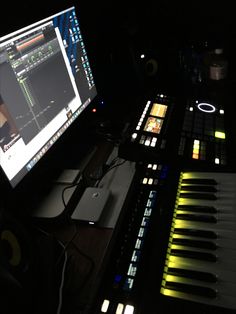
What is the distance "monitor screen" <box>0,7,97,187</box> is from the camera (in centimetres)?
67

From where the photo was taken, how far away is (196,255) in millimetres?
636

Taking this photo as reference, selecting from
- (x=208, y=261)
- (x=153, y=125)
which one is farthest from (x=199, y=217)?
(x=153, y=125)

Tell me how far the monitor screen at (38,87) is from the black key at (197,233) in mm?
384

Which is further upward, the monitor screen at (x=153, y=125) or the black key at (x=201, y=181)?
the monitor screen at (x=153, y=125)

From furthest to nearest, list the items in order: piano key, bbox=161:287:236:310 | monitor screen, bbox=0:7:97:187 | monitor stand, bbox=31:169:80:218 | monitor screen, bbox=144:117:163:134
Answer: monitor screen, bbox=144:117:163:134, monitor stand, bbox=31:169:80:218, monitor screen, bbox=0:7:97:187, piano key, bbox=161:287:236:310

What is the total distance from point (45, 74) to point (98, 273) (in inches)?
20.1

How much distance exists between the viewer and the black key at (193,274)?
Answer: 595 millimetres

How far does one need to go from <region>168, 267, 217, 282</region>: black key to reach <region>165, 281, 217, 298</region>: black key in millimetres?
18

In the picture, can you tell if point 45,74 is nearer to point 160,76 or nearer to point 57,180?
point 57,180

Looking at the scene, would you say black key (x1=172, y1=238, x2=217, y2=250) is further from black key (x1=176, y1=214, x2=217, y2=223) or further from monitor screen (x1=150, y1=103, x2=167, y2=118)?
monitor screen (x1=150, y1=103, x2=167, y2=118)

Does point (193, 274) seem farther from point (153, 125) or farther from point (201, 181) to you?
point (153, 125)

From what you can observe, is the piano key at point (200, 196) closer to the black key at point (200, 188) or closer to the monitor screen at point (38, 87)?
the black key at point (200, 188)

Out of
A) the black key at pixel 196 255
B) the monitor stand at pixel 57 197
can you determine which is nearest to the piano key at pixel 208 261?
the black key at pixel 196 255

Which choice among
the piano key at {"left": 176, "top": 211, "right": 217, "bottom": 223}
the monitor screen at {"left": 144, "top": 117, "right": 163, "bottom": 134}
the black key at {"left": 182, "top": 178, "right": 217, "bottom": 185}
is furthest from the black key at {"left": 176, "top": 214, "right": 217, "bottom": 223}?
the monitor screen at {"left": 144, "top": 117, "right": 163, "bottom": 134}
